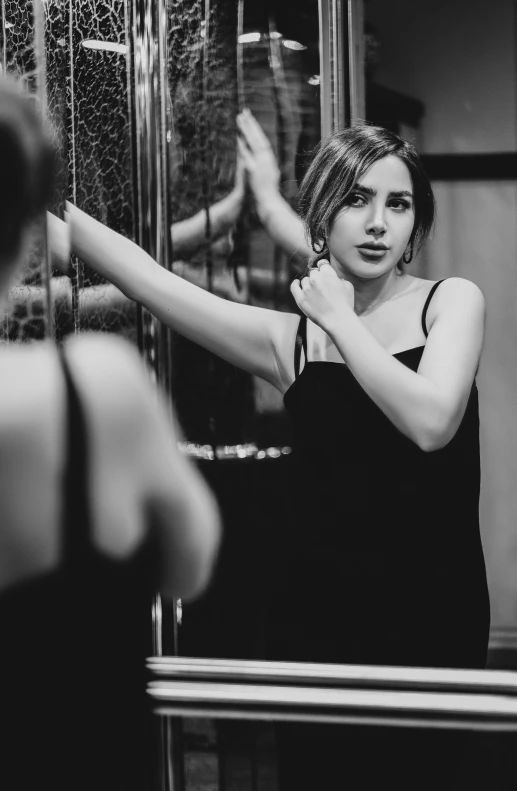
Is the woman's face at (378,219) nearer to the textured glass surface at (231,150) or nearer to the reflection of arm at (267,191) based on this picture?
the reflection of arm at (267,191)

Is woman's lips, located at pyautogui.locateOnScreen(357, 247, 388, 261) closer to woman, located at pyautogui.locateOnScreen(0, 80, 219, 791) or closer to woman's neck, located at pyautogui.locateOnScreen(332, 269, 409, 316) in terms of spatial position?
woman's neck, located at pyautogui.locateOnScreen(332, 269, 409, 316)

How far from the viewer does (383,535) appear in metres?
0.96

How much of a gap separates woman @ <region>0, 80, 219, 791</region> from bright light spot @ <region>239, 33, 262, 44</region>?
1.03 m

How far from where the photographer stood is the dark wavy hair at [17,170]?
0.47 m

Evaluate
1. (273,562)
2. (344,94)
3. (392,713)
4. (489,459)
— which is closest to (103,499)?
(392,713)

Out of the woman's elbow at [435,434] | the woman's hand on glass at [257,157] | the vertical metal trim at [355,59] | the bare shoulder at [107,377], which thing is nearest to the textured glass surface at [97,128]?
the woman's hand on glass at [257,157]

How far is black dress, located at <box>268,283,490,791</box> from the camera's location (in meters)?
0.95

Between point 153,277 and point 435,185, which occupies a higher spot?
point 435,185

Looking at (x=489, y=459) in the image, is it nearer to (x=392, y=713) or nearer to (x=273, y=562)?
(x=273, y=562)

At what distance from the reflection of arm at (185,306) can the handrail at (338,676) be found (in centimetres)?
47

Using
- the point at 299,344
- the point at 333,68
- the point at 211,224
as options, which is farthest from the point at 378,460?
the point at 211,224

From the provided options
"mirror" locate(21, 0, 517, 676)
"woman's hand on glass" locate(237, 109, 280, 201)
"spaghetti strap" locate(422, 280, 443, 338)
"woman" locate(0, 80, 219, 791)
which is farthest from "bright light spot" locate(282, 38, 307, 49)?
"woman" locate(0, 80, 219, 791)

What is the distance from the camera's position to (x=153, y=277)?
1048 millimetres

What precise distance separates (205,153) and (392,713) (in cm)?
104
